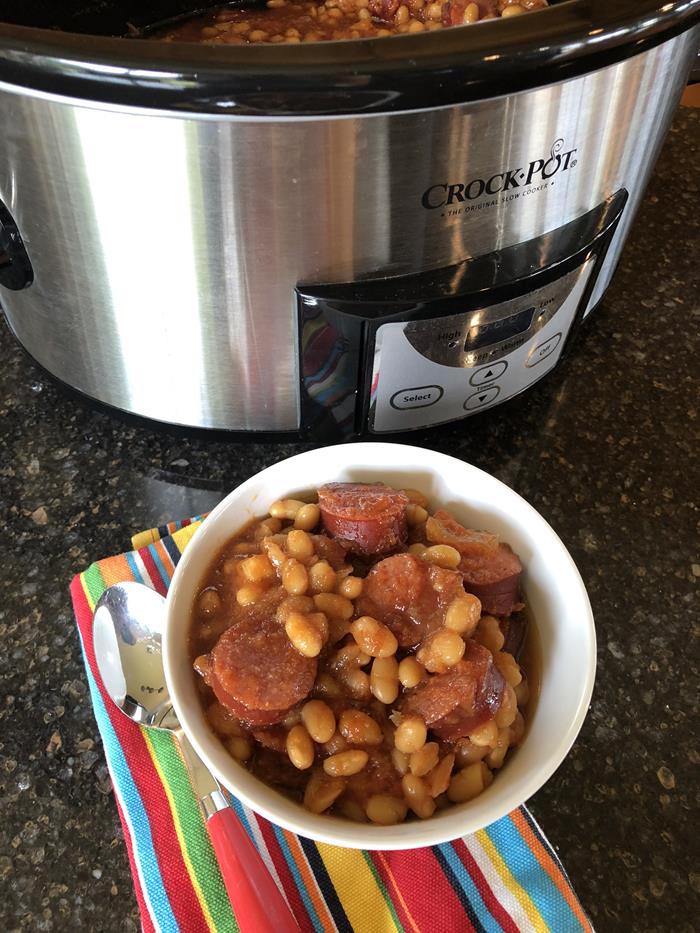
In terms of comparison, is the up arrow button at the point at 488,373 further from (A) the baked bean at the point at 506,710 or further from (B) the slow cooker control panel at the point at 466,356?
(A) the baked bean at the point at 506,710

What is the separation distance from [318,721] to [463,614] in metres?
0.14

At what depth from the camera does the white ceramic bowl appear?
547 millimetres

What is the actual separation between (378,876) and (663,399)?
26.9 inches

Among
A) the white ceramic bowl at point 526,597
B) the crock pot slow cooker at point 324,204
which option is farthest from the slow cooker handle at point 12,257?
the white ceramic bowl at point 526,597

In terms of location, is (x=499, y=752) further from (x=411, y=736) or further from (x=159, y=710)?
(x=159, y=710)

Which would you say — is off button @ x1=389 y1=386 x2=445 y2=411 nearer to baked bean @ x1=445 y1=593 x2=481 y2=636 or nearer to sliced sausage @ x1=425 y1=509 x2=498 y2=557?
sliced sausage @ x1=425 y1=509 x2=498 y2=557

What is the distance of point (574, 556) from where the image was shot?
87 cm

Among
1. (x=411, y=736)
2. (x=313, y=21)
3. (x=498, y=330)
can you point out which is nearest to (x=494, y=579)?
(x=411, y=736)

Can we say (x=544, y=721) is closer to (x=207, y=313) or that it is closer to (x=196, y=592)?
(x=196, y=592)

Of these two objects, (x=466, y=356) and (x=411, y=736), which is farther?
(x=466, y=356)

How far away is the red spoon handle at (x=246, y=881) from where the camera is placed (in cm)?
55

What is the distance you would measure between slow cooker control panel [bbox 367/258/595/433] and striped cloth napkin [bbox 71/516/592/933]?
406 millimetres

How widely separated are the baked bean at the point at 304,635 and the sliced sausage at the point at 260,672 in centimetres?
1

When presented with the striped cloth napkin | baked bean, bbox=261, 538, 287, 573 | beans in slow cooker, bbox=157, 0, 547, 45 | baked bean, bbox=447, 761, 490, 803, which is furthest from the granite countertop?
beans in slow cooker, bbox=157, 0, 547, 45
